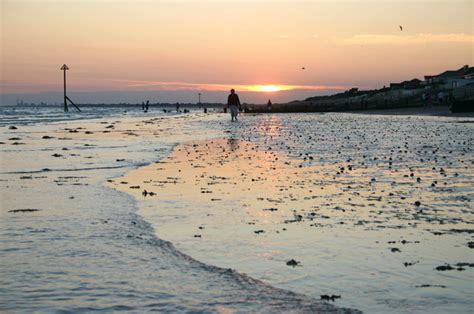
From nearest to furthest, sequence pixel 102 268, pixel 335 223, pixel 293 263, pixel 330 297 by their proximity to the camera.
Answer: pixel 330 297
pixel 102 268
pixel 293 263
pixel 335 223

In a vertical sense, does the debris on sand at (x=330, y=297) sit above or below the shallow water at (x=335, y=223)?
below

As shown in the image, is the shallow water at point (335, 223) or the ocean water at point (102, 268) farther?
the shallow water at point (335, 223)

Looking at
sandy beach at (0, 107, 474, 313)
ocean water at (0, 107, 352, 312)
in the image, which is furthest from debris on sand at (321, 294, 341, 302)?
ocean water at (0, 107, 352, 312)

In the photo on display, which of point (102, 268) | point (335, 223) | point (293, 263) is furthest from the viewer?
point (335, 223)

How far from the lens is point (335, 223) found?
356 inches

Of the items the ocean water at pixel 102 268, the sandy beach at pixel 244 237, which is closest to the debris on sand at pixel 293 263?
the sandy beach at pixel 244 237

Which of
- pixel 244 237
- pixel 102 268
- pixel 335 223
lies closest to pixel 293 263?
pixel 244 237

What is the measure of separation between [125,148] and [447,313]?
21172 mm

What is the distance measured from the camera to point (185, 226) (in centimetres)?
891

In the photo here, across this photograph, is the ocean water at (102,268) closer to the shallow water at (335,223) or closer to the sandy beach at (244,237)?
the sandy beach at (244,237)

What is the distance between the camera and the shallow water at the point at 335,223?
610 cm

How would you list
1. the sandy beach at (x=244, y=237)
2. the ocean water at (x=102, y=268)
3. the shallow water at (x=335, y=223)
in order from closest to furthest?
the ocean water at (x=102, y=268) < the sandy beach at (x=244, y=237) < the shallow water at (x=335, y=223)

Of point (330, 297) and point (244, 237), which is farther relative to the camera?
point (244, 237)

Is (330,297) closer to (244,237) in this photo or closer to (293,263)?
(293,263)
